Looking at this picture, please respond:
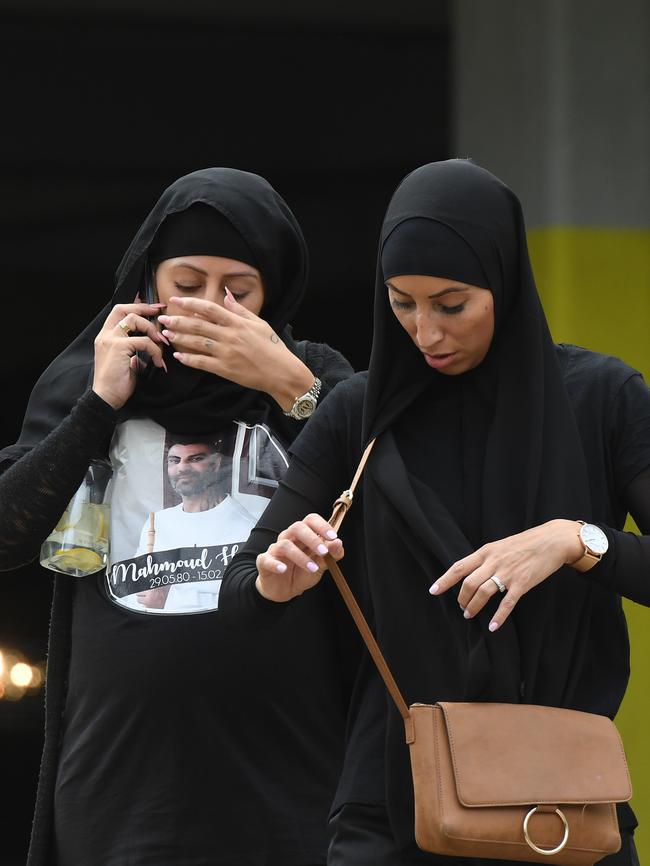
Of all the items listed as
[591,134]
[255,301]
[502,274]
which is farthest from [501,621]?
[591,134]

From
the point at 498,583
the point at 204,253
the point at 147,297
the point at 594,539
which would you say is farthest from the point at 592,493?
the point at 147,297

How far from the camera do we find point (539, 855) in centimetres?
247

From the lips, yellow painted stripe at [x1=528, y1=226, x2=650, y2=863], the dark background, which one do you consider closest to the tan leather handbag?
the lips

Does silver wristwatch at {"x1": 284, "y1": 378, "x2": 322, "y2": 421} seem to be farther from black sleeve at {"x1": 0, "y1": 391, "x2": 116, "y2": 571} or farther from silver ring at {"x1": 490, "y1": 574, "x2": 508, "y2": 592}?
silver ring at {"x1": 490, "y1": 574, "x2": 508, "y2": 592}

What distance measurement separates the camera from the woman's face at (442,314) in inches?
106

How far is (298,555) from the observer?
256 cm

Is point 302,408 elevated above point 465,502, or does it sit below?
above

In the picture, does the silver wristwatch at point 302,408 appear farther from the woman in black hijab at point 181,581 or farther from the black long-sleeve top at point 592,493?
the black long-sleeve top at point 592,493

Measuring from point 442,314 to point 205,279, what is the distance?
75cm

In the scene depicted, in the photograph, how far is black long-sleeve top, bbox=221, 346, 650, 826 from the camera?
2.65 m

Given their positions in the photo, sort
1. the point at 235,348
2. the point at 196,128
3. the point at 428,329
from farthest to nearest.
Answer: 1. the point at 196,128
2. the point at 235,348
3. the point at 428,329

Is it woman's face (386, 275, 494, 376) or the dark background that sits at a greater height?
the dark background

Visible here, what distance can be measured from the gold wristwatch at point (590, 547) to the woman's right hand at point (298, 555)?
346mm

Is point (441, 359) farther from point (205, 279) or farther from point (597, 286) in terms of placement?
point (597, 286)
